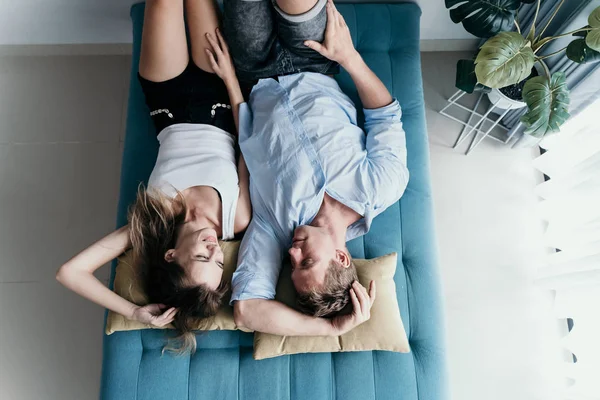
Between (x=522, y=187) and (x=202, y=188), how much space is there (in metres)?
1.62

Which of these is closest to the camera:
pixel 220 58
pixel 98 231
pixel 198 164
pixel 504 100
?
pixel 198 164

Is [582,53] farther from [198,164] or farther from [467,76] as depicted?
[198,164]

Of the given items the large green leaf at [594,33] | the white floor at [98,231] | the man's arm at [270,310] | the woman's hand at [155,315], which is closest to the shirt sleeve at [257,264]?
the man's arm at [270,310]

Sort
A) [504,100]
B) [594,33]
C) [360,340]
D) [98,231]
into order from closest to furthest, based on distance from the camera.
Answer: [594,33], [360,340], [504,100], [98,231]

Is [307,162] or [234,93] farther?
[234,93]

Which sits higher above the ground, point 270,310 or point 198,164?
point 198,164

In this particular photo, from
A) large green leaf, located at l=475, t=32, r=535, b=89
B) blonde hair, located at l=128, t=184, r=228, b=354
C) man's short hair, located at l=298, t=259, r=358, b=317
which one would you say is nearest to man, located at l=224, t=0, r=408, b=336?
man's short hair, located at l=298, t=259, r=358, b=317

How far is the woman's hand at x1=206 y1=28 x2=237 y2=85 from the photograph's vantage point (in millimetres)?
1851

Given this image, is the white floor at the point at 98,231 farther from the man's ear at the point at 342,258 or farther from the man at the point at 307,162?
the man's ear at the point at 342,258

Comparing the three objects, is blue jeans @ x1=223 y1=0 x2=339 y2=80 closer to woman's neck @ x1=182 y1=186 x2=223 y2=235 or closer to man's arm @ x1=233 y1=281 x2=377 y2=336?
woman's neck @ x1=182 y1=186 x2=223 y2=235

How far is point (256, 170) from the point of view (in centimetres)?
179

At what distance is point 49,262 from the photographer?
2299 mm

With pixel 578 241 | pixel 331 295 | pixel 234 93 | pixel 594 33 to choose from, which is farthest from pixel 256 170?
pixel 578 241

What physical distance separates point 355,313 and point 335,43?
0.98 m
